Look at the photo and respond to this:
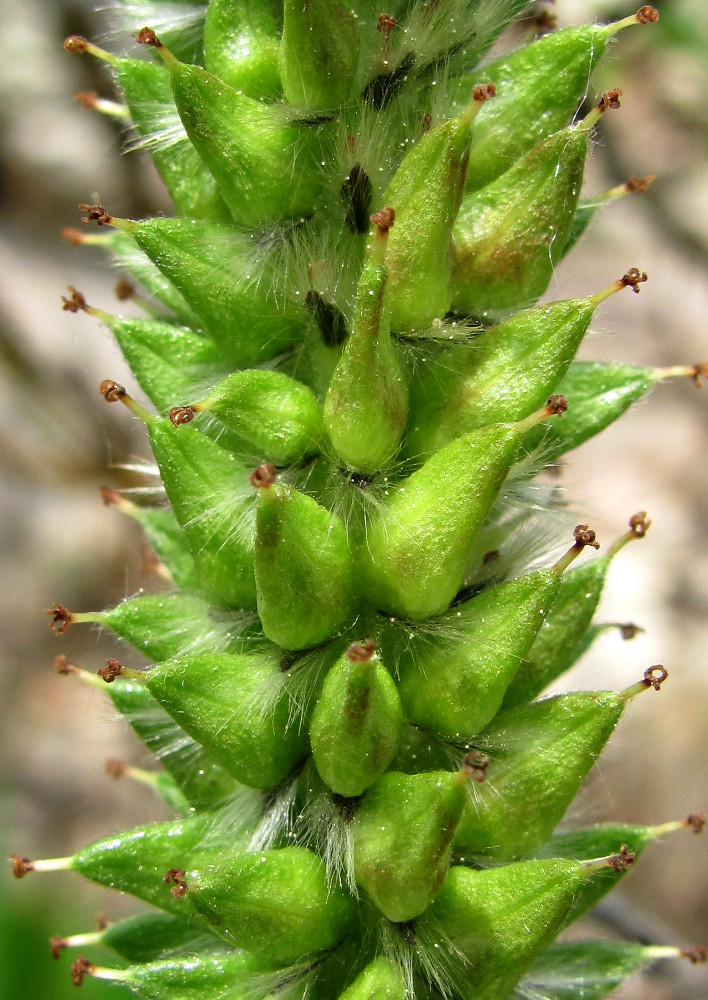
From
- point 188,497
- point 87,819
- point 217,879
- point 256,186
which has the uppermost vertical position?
point 256,186

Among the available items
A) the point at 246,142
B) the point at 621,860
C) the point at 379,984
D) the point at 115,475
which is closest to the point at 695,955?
the point at 621,860

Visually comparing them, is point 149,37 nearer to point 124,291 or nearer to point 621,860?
point 124,291

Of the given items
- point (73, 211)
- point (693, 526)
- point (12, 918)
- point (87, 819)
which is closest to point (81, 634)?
point (87, 819)

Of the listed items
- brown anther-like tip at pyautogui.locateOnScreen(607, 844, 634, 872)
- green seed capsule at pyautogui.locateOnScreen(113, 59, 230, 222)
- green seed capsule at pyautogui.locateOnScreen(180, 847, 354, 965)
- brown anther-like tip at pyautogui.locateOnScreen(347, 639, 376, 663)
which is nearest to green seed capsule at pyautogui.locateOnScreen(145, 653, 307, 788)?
green seed capsule at pyautogui.locateOnScreen(180, 847, 354, 965)

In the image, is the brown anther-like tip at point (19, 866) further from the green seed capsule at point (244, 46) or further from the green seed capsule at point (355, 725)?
the green seed capsule at point (244, 46)

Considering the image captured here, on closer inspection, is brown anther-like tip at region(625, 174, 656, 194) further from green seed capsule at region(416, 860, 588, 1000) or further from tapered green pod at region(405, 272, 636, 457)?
green seed capsule at region(416, 860, 588, 1000)

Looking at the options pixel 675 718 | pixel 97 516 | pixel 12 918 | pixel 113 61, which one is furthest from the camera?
pixel 97 516

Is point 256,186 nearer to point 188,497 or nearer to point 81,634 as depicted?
point 188,497
